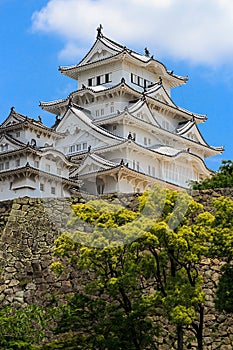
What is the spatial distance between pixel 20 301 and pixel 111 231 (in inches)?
123

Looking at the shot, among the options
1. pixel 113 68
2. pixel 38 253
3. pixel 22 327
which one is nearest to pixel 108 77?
pixel 113 68

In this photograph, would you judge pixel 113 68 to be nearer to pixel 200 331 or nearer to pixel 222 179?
pixel 222 179

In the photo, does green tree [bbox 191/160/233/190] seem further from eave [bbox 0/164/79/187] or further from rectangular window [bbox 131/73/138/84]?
rectangular window [bbox 131/73/138/84]

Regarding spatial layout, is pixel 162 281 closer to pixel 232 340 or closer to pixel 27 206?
pixel 232 340

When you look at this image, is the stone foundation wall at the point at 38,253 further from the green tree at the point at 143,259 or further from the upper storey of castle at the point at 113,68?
the upper storey of castle at the point at 113,68

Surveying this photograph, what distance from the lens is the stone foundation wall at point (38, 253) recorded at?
1518cm

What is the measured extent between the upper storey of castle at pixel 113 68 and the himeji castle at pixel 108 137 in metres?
0.05

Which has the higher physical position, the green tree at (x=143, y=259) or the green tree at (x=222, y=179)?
the green tree at (x=222, y=179)

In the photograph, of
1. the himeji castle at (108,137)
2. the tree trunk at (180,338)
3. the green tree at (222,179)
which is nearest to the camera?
the tree trunk at (180,338)

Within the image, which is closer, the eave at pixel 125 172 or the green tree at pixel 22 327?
the green tree at pixel 22 327

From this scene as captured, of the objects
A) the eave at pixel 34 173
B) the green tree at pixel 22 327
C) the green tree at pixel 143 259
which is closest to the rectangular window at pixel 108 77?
the eave at pixel 34 173

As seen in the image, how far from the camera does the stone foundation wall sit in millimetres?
15180

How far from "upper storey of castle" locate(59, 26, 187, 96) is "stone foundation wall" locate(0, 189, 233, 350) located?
921 inches

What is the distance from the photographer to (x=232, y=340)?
47.8ft
